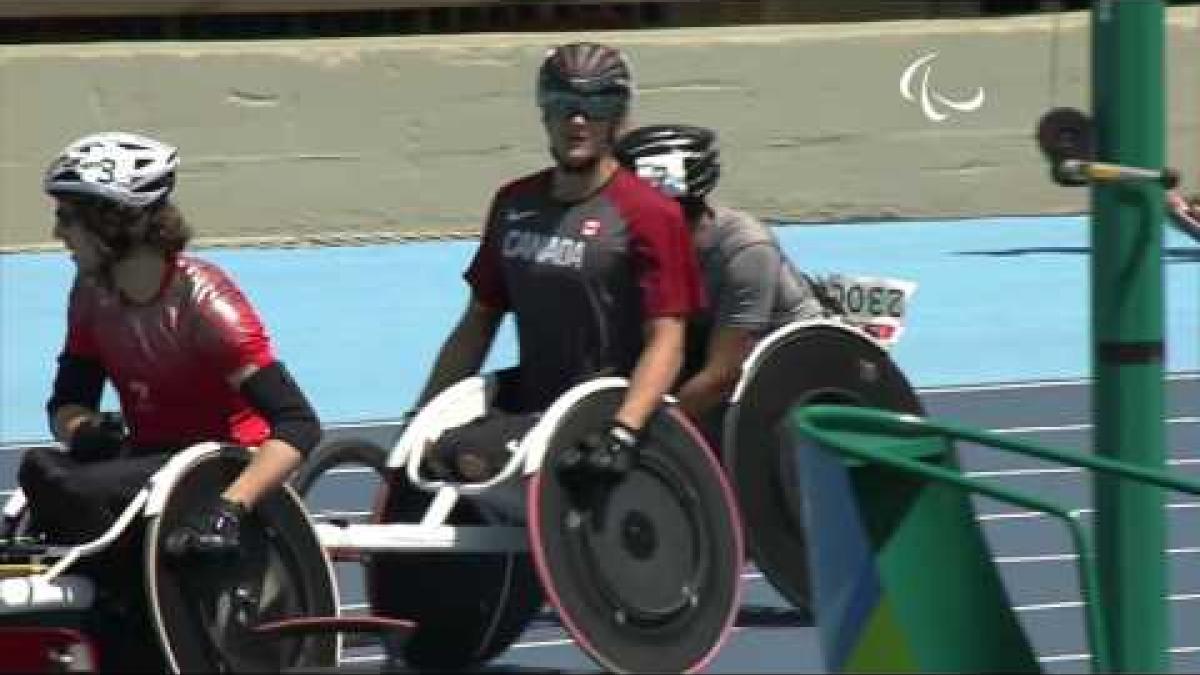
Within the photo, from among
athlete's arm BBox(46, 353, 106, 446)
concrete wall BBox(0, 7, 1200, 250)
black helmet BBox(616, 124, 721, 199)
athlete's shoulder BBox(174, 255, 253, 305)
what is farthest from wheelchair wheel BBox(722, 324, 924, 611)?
concrete wall BBox(0, 7, 1200, 250)

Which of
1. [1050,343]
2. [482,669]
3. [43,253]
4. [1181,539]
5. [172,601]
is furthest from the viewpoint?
[43,253]

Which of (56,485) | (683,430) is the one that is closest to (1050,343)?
(683,430)

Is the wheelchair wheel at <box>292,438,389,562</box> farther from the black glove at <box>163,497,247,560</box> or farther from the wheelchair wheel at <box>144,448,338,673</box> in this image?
the black glove at <box>163,497,247,560</box>

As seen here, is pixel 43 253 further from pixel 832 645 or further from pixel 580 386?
pixel 832 645

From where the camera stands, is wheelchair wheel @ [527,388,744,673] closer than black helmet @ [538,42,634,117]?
Yes

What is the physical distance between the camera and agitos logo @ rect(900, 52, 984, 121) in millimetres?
23688

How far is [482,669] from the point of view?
8930 millimetres

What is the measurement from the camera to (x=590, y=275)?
27.0 feet

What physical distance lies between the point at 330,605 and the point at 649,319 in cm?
121

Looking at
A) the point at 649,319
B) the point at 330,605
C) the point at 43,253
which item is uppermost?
the point at 649,319

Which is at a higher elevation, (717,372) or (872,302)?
(717,372)

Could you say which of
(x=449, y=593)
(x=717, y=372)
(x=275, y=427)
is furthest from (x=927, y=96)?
(x=275, y=427)

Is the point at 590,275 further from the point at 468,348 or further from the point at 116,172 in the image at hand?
the point at 116,172

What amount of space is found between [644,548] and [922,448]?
2511mm
